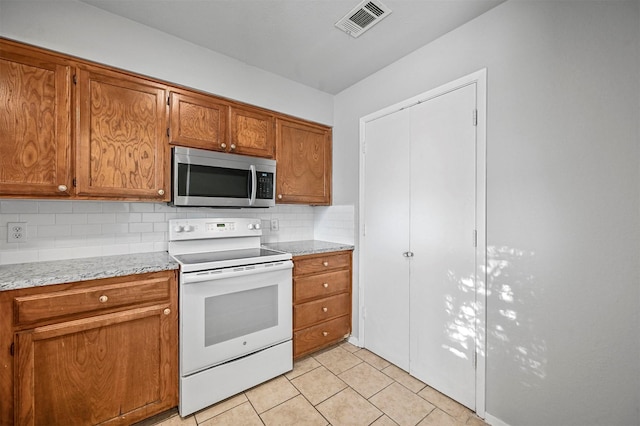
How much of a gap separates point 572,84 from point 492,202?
700mm

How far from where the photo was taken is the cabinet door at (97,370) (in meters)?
1.37

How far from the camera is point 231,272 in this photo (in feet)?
6.19

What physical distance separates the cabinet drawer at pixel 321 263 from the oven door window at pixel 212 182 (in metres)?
0.74

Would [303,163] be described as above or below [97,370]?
above

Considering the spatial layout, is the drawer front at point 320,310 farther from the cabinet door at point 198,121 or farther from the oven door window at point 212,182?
the cabinet door at point 198,121

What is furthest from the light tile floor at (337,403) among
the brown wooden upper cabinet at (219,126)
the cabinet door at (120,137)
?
the brown wooden upper cabinet at (219,126)

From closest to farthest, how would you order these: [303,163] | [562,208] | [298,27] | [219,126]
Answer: [562,208], [298,27], [219,126], [303,163]

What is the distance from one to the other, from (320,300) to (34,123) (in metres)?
2.30

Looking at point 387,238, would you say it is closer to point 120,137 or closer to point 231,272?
point 231,272

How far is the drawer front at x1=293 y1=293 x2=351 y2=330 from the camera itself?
7.73ft

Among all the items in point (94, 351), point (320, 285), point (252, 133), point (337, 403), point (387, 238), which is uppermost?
point (252, 133)

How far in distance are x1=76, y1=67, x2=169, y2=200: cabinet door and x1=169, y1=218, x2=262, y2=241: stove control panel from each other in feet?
0.92

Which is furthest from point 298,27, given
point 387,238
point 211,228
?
point 387,238

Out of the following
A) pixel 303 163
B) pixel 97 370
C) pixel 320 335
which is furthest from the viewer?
pixel 303 163
